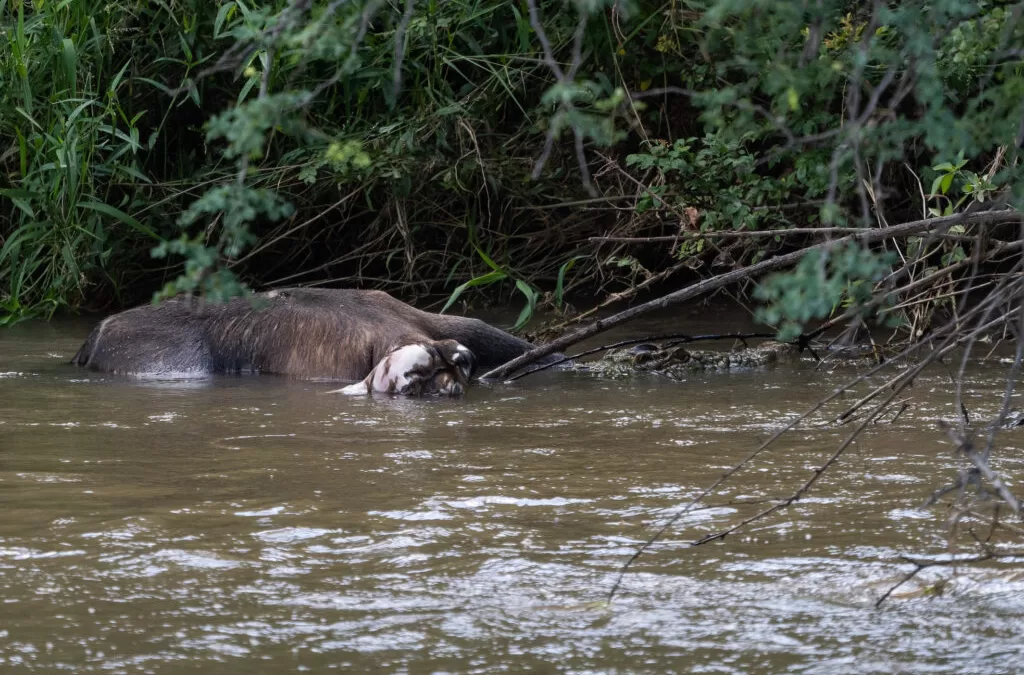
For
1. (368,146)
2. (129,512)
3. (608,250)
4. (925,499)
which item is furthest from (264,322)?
(925,499)

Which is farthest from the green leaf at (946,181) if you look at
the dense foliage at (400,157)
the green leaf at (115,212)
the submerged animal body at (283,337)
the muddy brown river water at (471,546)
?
the green leaf at (115,212)

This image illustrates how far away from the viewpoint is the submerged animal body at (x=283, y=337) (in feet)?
19.1

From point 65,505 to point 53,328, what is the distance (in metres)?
4.25

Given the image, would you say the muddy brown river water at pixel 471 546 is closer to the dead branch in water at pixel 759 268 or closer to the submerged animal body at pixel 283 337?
the dead branch in water at pixel 759 268

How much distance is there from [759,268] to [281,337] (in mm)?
2515

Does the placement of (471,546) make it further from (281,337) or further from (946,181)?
(281,337)

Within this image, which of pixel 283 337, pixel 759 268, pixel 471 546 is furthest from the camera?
pixel 283 337

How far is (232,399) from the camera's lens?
516 cm

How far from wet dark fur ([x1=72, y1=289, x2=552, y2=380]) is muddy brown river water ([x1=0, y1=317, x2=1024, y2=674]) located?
3.14ft

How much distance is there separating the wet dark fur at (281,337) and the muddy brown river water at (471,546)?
958 mm

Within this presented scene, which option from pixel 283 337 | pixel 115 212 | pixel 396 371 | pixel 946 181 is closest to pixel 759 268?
pixel 946 181

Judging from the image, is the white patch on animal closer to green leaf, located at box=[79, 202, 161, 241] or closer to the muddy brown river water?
the muddy brown river water

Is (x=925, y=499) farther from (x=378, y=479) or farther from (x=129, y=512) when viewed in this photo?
(x=129, y=512)

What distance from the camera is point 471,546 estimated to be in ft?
9.79
